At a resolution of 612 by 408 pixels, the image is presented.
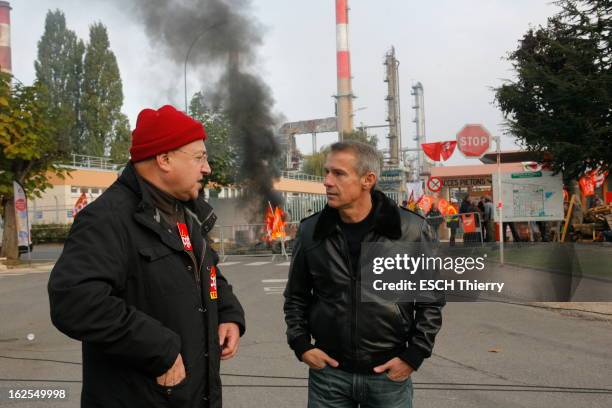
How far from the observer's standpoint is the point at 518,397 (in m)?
5.32

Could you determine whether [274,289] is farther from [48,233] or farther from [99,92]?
[99,92]

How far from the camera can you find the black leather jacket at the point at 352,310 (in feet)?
9.38

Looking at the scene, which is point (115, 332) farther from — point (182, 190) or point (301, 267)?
point (301, 267)

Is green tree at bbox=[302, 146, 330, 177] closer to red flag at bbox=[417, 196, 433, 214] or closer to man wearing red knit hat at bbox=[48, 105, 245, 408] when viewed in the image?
red flag at bbox=[417, 196, 433, 214]

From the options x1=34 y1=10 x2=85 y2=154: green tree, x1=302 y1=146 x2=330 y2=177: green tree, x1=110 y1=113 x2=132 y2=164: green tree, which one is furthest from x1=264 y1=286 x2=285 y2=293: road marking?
x1=302 y1=146 x2=330 y2=177: green tree

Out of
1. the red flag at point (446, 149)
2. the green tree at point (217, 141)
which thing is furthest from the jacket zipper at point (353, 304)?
the green tree at point (217, 141)

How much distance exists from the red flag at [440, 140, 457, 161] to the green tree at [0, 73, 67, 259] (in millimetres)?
13559

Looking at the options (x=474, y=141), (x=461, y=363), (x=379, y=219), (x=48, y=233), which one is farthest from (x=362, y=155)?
(x=48, y=233)

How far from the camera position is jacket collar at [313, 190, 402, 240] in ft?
9.57

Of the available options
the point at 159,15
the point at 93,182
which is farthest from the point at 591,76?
the point at 93,182

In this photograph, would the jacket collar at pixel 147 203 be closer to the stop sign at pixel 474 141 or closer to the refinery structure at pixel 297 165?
the stop sign at pixel 474 141

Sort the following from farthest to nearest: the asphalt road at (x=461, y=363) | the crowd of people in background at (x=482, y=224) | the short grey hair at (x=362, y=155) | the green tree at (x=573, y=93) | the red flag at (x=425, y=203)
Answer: the red flag at (x=425, y=203) < the crowd of people in background at (x=482, y=224) < the green tree at (x=573, y=93) < the asphalt road at (x=461, y=363) < the short grey hair at (x=362, y=155)

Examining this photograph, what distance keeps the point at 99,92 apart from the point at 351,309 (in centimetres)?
6225

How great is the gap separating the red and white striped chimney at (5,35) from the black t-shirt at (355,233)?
6473cm
